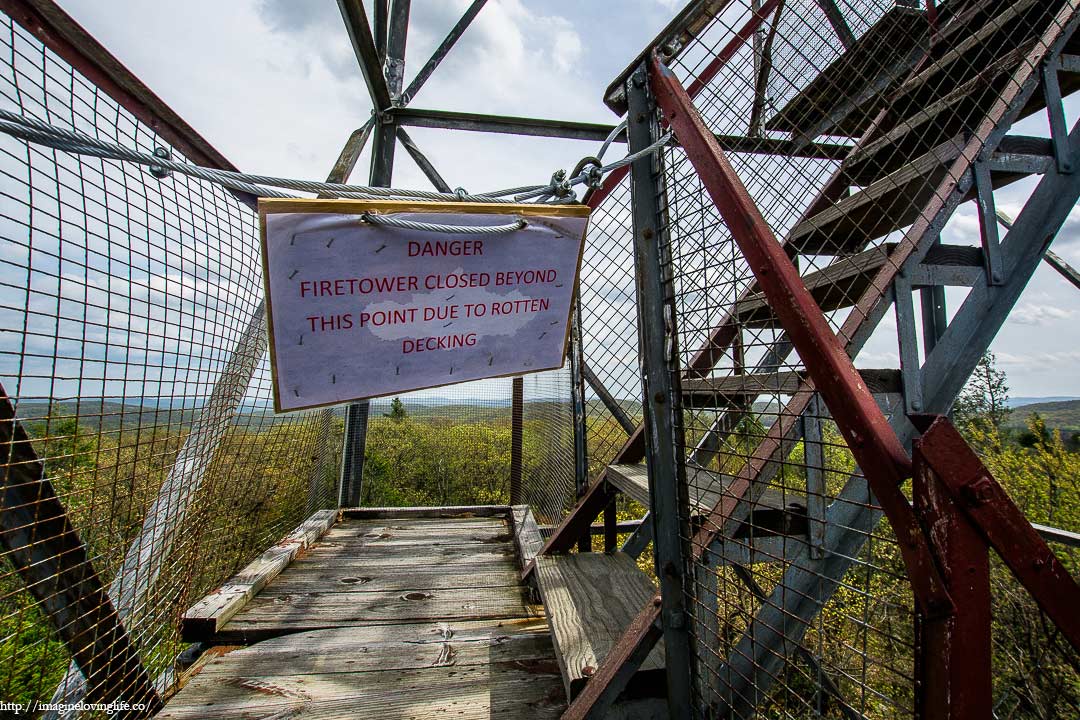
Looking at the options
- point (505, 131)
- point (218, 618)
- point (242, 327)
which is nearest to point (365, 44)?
point (505, 131)

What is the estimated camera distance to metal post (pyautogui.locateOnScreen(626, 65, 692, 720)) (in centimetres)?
129

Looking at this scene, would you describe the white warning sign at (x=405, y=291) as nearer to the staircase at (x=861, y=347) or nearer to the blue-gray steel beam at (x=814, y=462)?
the staircase at (x=861, y=347)

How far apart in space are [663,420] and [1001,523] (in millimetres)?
697

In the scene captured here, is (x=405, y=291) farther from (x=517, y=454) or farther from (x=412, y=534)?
(x=517, y=454)

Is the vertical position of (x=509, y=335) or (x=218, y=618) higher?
(x=509, y=335)

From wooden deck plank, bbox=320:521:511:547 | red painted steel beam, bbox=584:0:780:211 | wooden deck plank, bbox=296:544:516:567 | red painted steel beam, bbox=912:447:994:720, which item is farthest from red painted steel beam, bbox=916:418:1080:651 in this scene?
wooden deck plank, bbox=320:521:511:547

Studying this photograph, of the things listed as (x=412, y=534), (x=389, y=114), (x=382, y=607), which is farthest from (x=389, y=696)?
(x=389, y=114)

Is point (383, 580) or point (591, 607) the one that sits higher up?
point (591, 607)

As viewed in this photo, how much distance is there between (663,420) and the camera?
1.32 m

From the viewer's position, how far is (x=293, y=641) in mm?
1977

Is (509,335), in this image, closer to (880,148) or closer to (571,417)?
(571,417)

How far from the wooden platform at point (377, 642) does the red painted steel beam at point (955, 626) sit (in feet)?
4.08

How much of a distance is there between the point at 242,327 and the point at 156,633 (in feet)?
4.13

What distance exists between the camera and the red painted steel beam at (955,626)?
714 mm
